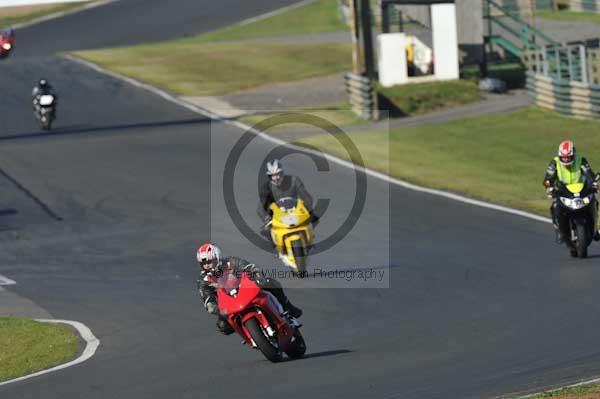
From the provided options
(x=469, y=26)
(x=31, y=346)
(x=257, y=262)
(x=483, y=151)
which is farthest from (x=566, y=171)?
(x=469, y=26)

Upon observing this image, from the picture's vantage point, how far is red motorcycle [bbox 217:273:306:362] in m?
13.1

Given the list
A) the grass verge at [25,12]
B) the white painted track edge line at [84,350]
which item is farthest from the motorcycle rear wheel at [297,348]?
the grass verge at [25,12]

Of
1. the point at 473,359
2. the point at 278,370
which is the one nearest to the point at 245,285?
the point at 278,370

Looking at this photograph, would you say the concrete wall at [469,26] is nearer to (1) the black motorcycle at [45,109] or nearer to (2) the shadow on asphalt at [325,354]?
(1) the black motorcycle at [45,109]

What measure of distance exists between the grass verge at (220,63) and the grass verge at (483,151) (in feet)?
38.6

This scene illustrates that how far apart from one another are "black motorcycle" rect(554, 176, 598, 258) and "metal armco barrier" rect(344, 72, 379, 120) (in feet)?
63.8

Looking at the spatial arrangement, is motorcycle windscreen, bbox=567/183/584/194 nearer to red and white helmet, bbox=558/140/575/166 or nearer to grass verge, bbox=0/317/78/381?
red and white helmet, bbox=558/140/575/166

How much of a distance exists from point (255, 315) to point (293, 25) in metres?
50.4

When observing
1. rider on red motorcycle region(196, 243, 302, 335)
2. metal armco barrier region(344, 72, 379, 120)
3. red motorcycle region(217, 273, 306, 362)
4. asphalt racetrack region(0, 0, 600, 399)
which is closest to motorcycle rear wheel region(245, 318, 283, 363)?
red motorcycle region(217, 273, 306, 362)

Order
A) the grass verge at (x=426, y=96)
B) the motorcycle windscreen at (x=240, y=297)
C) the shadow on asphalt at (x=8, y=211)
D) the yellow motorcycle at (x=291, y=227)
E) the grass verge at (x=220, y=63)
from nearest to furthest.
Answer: the motorcycle windscreen at (x=240, y=297) < the yellow motorcycle at (x=291, y=227) < the shadow on asphalt at (x=8, y=211) < the grass verge at (x=426, y=96) < the grass verge at (x=220, y=63)

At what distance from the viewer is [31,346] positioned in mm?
16344

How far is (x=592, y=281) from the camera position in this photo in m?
17.0

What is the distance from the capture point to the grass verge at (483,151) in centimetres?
2728

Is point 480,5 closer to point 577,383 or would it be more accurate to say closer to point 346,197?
point 346,197
